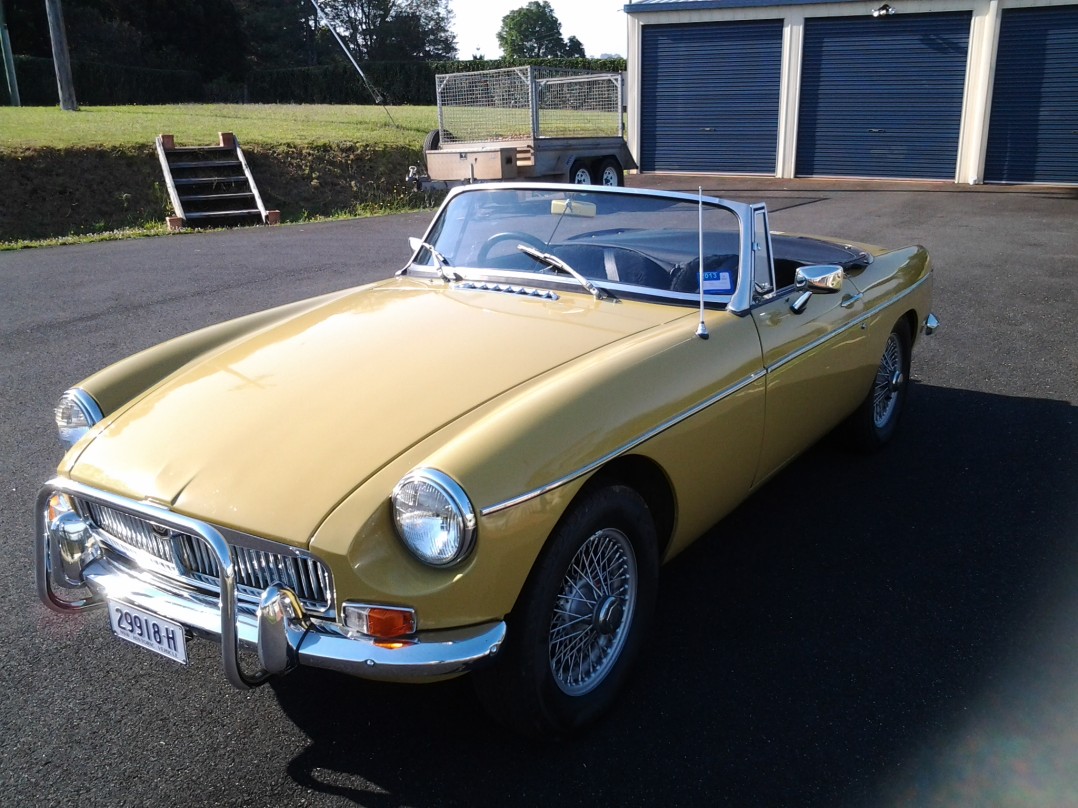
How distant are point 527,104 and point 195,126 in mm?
7624

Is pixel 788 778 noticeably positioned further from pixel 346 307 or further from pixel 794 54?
pixel 794 54

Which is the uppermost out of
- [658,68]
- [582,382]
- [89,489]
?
[658,68]

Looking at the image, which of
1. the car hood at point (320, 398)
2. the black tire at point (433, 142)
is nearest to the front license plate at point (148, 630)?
the car hood at point (320, 398)

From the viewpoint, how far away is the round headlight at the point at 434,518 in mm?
2203

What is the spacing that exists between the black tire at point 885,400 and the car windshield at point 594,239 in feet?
4.21

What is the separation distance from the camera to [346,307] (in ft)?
12.0

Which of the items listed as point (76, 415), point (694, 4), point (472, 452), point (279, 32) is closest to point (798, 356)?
point (472, 452)

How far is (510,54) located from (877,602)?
10699 centimetres

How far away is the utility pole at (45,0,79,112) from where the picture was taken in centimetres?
1811

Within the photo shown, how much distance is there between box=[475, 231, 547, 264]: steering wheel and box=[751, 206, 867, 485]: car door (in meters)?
0.86

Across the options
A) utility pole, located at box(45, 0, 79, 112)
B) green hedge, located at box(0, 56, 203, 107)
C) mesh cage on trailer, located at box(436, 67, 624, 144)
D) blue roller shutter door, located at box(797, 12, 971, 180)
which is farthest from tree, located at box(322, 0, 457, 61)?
mesh cage on trailer, located at box(436, 67, 624, 144)

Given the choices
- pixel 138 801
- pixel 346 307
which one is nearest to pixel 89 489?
pixel 138 801

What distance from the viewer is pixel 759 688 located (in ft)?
9.25

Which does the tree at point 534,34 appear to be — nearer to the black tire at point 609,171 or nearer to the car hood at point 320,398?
the black tire at point 609,171
